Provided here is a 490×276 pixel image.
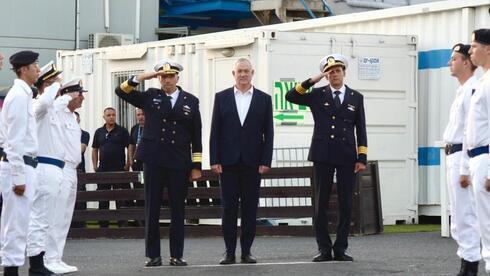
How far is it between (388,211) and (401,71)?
220 cm

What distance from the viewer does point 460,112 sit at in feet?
35.2

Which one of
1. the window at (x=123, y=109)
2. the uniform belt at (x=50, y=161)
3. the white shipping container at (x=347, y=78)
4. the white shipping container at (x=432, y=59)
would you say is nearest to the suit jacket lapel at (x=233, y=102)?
the uniform belt at (x=50, y=161)

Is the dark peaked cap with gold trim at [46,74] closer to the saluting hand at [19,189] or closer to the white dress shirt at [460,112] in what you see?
the saluting hand at [19,189]

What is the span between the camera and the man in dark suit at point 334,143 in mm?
12922

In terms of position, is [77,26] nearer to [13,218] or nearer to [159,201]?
[159,201]

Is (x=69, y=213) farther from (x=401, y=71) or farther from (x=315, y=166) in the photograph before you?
(x=401, y=71)

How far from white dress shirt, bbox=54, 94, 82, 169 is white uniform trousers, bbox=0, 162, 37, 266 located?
1466 mm

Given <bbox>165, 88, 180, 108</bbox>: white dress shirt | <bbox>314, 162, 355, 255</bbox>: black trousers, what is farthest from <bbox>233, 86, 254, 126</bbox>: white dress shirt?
<bbox>314, 162, 355, 255</bbox>: black trousers

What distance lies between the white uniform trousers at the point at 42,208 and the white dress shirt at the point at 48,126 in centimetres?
14

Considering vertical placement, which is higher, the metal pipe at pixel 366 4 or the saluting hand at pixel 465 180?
the metal pipe at pixel 366 4

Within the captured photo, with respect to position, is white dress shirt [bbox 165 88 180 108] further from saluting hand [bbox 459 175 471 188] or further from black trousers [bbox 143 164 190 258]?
saluting hand [bbox 459 175 471 188]

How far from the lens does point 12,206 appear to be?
421 inches

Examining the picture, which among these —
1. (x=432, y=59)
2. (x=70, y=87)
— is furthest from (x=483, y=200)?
(x=432, y=59)

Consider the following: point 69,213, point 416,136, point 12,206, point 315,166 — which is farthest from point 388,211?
point 12,206
